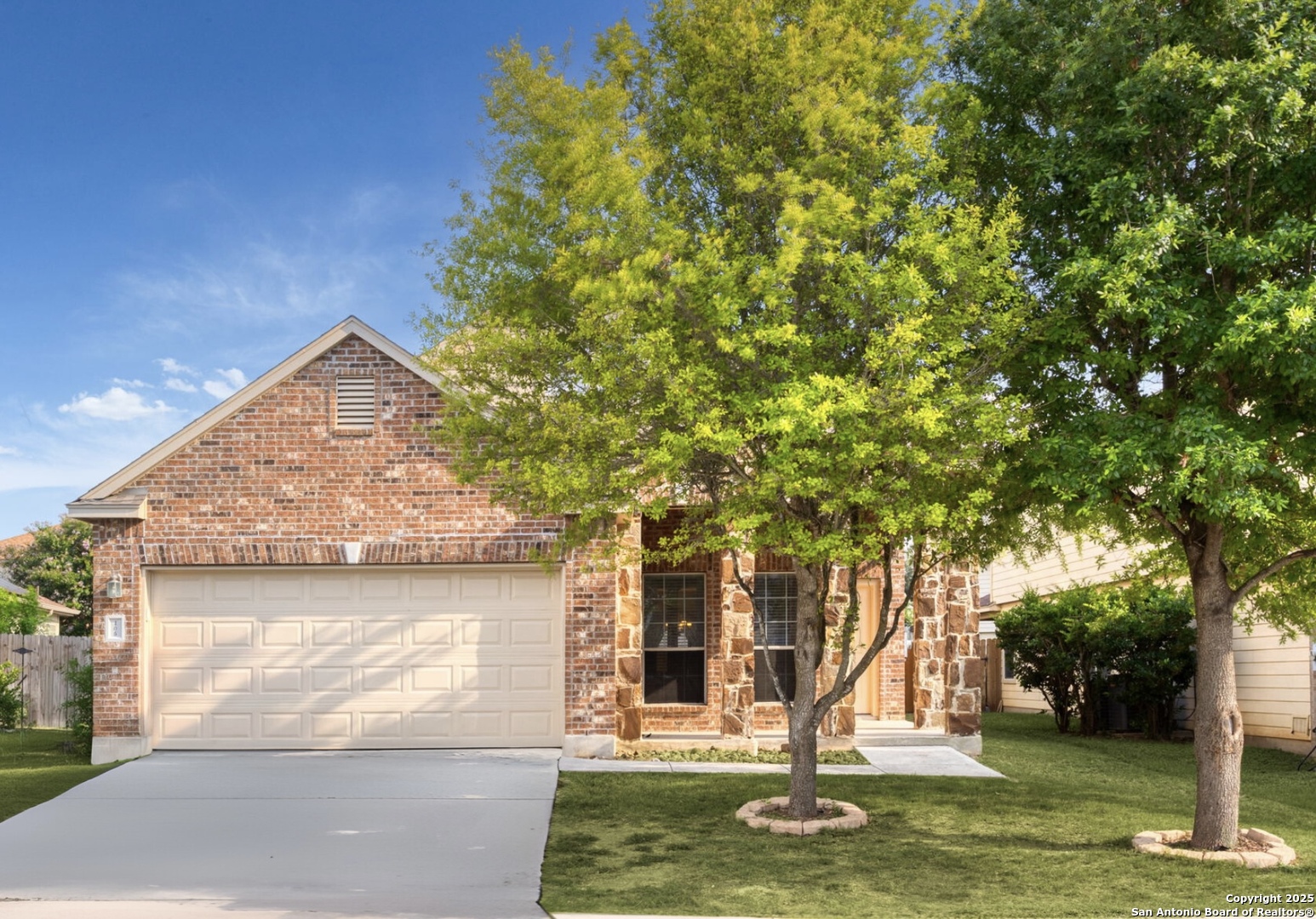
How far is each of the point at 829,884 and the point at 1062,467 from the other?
3774mm

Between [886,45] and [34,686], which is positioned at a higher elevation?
[886,45]

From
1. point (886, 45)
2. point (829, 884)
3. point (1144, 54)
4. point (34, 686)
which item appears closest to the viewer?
point (829, 884)

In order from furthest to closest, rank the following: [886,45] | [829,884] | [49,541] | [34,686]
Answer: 1. [49,541]
2. [34,686]
3. [886,45]
4. [829,884]

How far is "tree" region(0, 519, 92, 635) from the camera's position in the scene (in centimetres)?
4075

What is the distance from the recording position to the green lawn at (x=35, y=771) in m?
12.0

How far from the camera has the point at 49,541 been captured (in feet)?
142

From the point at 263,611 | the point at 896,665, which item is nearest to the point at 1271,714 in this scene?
the point at 896,665

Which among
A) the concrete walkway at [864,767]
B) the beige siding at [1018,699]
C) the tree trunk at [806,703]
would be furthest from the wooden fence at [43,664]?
the beige siding at [1018,699]

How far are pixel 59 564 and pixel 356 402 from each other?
33.4 meters

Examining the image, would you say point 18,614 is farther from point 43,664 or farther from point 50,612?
point 50,612

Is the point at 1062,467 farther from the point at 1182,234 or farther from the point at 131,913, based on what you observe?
the point at 131,913

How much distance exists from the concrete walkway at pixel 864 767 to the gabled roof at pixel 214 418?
5.25 m

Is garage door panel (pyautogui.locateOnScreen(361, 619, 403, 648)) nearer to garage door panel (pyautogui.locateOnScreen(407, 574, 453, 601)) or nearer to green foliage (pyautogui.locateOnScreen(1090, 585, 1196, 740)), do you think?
garage door panel (pyautogui.locateOnScreen(407, 574, 453, 601))

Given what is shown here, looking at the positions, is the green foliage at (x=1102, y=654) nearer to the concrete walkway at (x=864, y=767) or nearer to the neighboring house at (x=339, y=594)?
the concrete walkway at (x=864, y=767)
